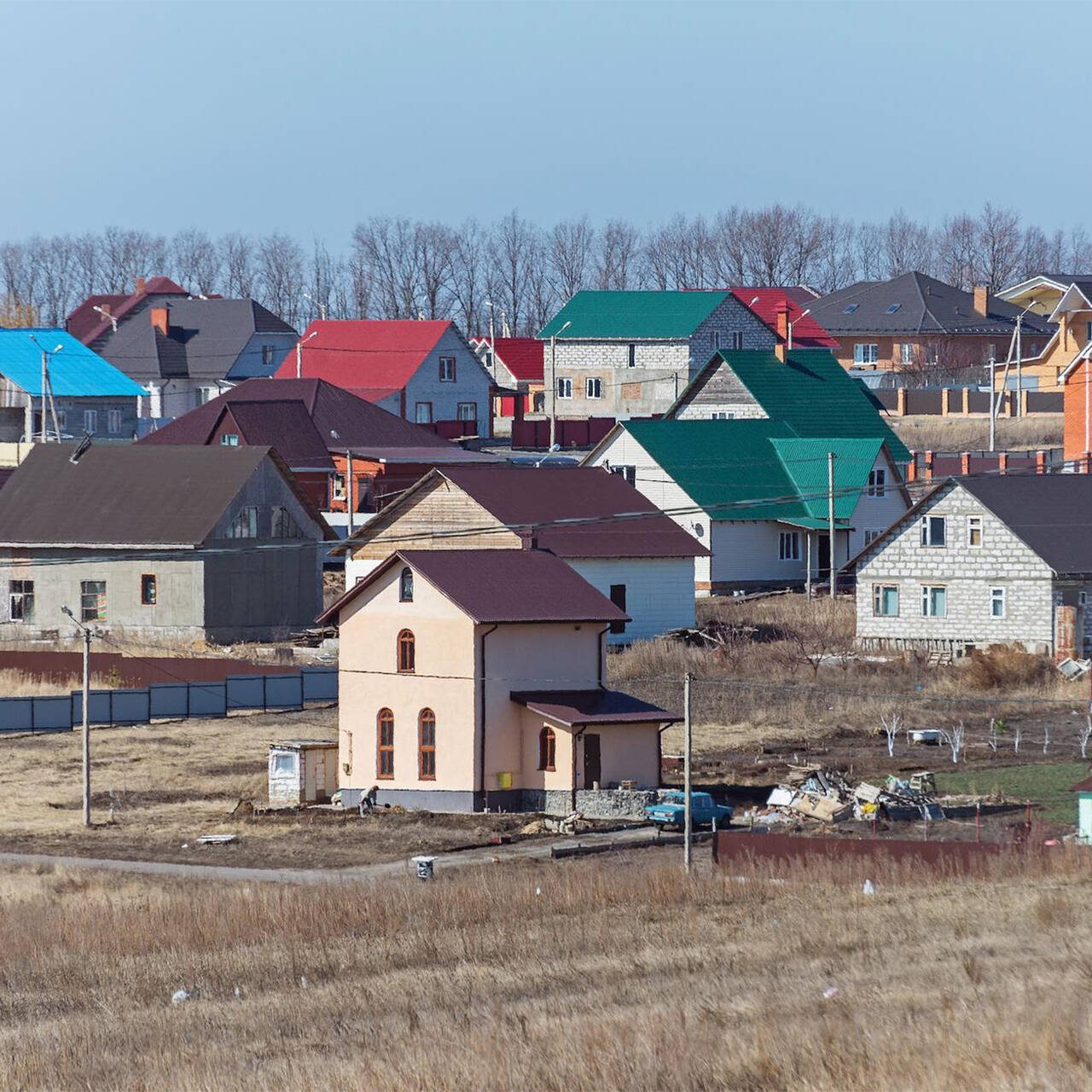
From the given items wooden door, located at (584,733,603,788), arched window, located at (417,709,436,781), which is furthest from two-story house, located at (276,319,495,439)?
wooden door, located at (584,733,603,788)

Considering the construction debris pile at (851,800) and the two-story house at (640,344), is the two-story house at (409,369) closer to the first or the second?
the two-story house at (640,344)

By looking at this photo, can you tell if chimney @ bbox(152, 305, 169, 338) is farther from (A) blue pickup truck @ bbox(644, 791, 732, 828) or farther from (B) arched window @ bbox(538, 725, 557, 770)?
(A) blue pickup truck @ bbox(644, 791, 732, 828)

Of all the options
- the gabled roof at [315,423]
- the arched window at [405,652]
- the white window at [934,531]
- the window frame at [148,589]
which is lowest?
the arched window at [405,652]

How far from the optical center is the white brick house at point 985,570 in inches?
1945

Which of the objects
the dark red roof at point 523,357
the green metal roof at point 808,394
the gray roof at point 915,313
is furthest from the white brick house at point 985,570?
the gray roof at point 915,313

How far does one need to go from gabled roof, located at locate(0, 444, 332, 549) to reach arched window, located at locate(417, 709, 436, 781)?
67.7 ft

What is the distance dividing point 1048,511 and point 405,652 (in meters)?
22.0

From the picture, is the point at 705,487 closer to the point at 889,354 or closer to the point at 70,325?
the point at 889,354

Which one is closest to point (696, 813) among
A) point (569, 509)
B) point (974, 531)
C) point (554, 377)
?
point (974, 531)

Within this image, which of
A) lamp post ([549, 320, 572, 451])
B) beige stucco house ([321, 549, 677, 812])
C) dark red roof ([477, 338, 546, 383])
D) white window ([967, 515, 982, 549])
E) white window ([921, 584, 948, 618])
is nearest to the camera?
beige stucco house ([321, 549, 677, 812])

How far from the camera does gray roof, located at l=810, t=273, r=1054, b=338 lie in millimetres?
113125

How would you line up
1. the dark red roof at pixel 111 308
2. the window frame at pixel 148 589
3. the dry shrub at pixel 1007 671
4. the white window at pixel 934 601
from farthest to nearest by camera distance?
1. the dark red roof at pixel 111 308
2. the window frame at pixel 148 589
3. the white window at pixel 934 601
4. the dry shrub at pixel 1007 671

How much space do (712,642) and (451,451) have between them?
25.7 meters

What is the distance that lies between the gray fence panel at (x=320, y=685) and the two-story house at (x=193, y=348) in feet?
182
